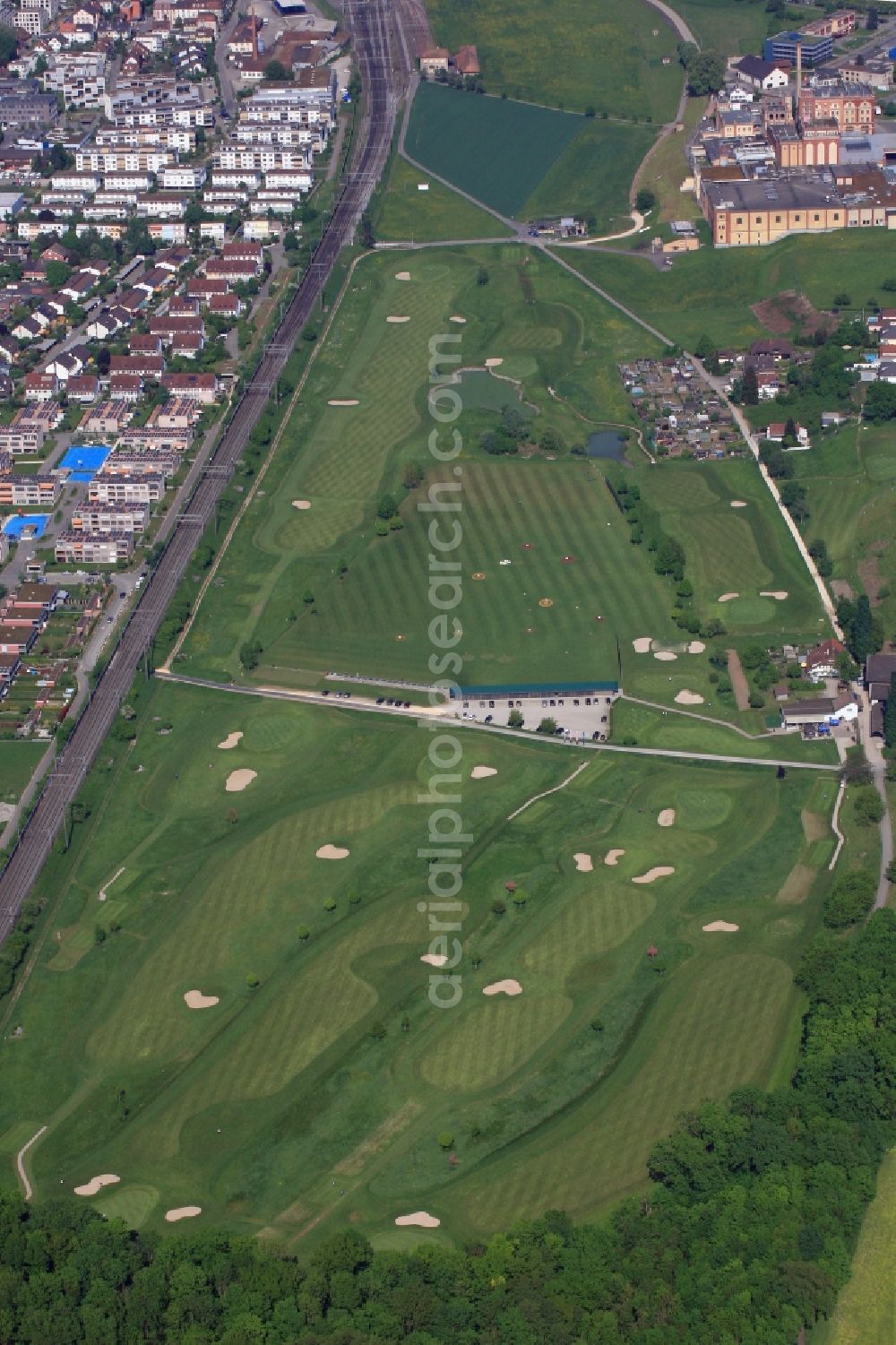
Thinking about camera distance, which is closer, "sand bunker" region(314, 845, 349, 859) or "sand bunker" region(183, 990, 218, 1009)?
"sand bunker" region(183, 990, 218, 1009)

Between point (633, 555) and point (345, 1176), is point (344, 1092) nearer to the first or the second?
point (345, 1176)

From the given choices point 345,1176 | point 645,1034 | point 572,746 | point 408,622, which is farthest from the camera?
point 408,622

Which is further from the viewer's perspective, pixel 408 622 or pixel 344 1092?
pixel 408 622

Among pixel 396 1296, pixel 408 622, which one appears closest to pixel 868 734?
pixel 408 622

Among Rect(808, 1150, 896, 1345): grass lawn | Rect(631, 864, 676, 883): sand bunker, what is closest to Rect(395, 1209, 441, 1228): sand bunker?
Rect(808, 1150, 896, 1345): grass lawn

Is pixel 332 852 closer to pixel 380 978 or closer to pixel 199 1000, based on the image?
pixel 380 978

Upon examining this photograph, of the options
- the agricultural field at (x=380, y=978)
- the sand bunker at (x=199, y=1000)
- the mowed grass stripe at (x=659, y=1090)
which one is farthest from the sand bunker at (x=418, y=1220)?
the sand bunker at (x=199, y=1000)

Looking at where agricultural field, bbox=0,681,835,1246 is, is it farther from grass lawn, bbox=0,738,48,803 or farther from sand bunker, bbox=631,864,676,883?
grass lawn, bbox=0,738,48,803

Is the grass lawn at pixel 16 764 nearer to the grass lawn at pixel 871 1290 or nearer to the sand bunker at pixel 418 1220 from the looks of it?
the sand bunker at pixel 418 1220
